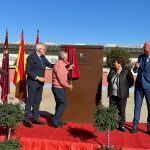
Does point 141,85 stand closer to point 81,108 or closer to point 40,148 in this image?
point 81,108

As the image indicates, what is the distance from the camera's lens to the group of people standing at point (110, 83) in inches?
260

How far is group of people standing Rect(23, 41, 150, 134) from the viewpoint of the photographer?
6.59 metres

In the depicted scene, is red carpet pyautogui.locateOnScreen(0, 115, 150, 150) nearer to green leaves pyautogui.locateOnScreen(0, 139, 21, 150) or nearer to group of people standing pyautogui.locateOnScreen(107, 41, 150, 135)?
green leaves pyautogui.locateOnScreen(0, 139, 21, 150)

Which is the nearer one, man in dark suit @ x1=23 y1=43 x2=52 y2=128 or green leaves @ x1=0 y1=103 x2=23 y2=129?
green leaves @ x1=0 y1=103 x2=23 y2=129

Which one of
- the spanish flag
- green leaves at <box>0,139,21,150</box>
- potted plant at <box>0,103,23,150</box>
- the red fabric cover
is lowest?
green leaves at <box>0,139,21,150</box>

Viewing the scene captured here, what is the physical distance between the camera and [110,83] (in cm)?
690

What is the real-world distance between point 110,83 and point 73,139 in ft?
4.71

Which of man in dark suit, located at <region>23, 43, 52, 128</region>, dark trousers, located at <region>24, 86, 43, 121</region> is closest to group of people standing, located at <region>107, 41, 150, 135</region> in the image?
man in dark suit, located at <region>23, 43, 52, 128</region>

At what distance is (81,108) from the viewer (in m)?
7.66

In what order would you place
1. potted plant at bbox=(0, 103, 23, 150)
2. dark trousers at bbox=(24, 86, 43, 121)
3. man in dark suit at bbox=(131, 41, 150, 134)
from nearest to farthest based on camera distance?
potted plant at bbox=(0, 103, 23, 150) → man in dark suit at bbox=(131, 41, 150, 134) → dark trousers at bbox=(24, 86, 43, 121)

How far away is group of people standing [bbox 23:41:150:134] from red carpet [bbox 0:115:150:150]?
0.33 metres

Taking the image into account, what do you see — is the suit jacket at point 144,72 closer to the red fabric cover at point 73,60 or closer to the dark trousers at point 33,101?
the red fabric cover at point 73,60

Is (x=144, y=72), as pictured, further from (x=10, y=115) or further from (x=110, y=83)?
(x=10, y=115)

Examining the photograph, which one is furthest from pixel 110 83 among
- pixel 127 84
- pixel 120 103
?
pixel 120 103
